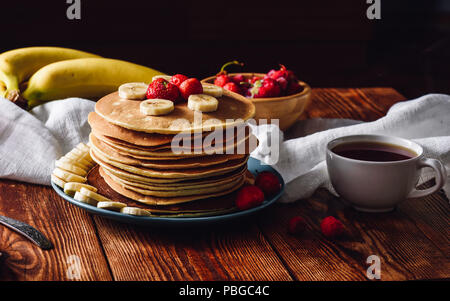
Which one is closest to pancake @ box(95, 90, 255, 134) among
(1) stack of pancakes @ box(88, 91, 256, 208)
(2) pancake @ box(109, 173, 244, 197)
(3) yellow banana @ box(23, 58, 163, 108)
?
(1) stack of pancakes @ box(88, 91, 256, 208)

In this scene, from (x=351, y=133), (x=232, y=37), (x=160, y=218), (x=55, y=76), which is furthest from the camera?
(x=232, y=37)

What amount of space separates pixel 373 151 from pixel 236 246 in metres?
0.36

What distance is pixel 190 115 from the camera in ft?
3.25

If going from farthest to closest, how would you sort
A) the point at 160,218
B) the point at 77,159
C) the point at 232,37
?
the point at 232,37, the point at 77,159, the point at 160,218

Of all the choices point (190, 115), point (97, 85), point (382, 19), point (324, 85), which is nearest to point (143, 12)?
point (324, 85)

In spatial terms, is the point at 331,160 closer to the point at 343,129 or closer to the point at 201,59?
the point at 343,129

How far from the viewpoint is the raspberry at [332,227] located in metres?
0.96

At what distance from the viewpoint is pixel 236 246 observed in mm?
934

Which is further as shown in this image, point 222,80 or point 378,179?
point 222,80

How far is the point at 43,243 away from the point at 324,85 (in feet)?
8.18

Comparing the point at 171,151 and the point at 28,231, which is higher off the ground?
the point at 171,151

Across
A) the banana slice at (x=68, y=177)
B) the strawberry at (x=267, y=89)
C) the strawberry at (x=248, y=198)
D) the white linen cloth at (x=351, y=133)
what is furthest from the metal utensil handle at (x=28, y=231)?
the strawberry at (x=267, y=89)

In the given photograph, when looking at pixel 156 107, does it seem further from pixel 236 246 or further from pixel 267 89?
pixel 267 89

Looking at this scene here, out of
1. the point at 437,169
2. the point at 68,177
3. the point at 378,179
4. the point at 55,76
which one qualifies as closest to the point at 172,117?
the point at 68,177
